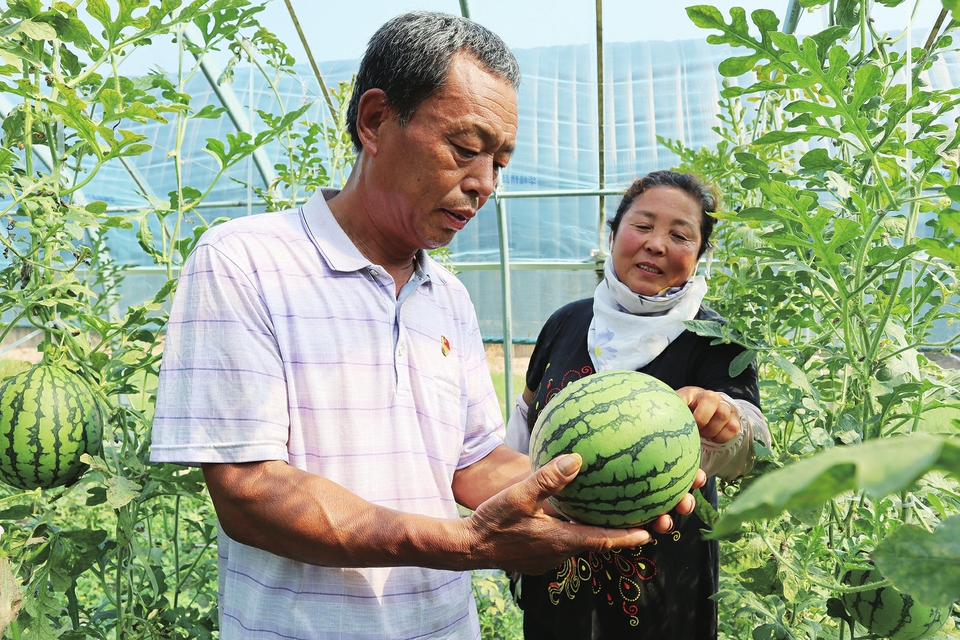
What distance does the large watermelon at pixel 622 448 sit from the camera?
1.34 m

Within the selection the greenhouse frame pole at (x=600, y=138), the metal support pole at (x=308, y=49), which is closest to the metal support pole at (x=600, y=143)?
the greenhouse frame pole at (x=600, y=138)

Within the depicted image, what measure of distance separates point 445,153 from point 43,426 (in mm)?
1131

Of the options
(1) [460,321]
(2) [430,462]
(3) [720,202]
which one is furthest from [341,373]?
(3) [720,202]

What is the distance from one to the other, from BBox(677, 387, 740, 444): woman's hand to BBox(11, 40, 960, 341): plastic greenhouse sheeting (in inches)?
163

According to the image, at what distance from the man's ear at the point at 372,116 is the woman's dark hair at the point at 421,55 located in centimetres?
2

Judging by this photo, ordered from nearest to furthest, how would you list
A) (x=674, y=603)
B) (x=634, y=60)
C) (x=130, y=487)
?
1. (x=130, y=487)
2. (x=674, y=603)
3. (x=634, y=60)

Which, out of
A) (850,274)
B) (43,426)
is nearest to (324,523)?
(43,426)

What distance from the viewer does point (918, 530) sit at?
1.55ft

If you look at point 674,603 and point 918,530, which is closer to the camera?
point 918,530

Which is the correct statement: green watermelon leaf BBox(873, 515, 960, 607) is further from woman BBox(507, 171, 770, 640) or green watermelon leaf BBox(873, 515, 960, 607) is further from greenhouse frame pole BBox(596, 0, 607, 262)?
greenhouse frame pole BBox(596, 0, 607, 262)

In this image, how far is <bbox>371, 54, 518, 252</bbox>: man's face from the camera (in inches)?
60.9

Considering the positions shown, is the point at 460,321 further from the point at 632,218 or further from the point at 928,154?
the point at 928,154

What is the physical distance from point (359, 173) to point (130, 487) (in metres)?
0.87

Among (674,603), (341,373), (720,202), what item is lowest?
(674,603)
